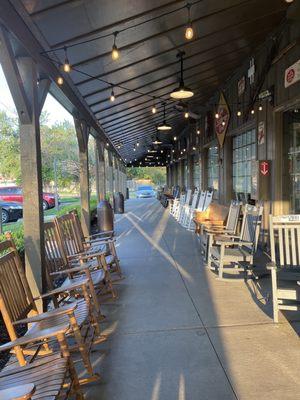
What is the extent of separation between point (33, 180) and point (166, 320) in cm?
195

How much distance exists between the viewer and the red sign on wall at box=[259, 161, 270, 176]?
6.01m

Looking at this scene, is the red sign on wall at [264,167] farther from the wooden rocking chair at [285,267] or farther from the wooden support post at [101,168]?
the wooden support post at [101,168]

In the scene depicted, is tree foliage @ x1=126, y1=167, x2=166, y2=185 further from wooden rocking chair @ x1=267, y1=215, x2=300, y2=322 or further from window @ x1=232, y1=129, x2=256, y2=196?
wooden rocking chair @ x1=267, y1=215, x2=300, y2=322

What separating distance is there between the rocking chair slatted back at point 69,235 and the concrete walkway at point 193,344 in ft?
2.46

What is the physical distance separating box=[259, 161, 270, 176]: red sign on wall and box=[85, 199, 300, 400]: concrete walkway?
205 cm

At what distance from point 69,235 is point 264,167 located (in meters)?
3.41

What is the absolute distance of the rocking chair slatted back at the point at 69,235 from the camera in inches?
169

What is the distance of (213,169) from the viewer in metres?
10.8

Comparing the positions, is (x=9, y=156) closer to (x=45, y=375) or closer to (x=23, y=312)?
(x=23, y=312)

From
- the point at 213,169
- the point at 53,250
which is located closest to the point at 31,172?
the point at 53,250

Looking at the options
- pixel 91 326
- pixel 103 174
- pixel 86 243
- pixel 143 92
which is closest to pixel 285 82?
pixel 143 92

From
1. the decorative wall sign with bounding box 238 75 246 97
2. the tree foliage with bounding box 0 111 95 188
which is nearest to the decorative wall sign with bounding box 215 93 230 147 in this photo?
the decorative wall sign with bounding box 238 75 246 97

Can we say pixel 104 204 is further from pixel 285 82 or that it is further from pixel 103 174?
pixel 285 82

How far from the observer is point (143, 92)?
7695mm
